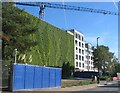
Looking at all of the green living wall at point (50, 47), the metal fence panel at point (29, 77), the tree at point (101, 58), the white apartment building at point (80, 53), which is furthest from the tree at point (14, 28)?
the white apartment building at point (80, 53)

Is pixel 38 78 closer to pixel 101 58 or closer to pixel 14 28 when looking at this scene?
pixel 14 28

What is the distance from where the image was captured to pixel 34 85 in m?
35.2

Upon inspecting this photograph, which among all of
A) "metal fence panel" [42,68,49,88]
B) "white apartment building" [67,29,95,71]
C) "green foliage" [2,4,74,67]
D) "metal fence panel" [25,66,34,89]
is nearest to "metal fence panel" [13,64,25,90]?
"metal fence panel" [25,66,34,89]

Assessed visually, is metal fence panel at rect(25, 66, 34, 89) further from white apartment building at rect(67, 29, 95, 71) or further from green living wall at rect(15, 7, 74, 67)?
white apartment building at rect(67, 29, 95, 71)

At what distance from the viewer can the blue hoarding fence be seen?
31.0 m

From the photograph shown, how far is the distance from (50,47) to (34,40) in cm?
4340

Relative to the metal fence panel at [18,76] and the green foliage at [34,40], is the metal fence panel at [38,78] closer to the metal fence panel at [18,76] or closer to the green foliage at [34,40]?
the metal fence panel at [18,76]

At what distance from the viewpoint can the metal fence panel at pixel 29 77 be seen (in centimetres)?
3316

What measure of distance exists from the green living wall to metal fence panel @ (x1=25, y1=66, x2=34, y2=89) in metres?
37.2

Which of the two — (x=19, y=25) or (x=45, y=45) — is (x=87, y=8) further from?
(x=19, y=25)

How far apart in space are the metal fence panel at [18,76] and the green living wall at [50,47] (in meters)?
39.7

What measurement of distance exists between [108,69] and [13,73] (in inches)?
4189

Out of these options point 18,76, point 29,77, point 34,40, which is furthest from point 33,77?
point 34,40

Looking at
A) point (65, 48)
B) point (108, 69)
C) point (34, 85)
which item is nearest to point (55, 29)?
point (65, 48)
